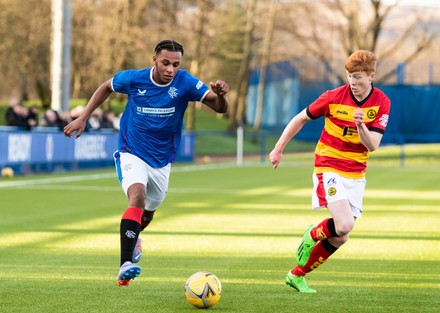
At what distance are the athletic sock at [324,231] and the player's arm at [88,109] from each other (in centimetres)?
219

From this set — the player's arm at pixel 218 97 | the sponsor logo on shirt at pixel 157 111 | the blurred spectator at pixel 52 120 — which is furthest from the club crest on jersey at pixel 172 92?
the blurred spectator at pixel 52 120

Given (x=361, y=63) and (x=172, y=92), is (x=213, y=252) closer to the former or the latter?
(x=172, y=92)

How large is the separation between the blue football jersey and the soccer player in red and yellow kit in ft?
3.27

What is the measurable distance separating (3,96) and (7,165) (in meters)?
68.4

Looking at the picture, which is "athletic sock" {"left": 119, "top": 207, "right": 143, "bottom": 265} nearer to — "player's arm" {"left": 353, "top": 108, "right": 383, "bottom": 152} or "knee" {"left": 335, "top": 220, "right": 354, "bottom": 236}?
"knee" {"left": 335, "top": 220, "right": 354, "bottom": 236}

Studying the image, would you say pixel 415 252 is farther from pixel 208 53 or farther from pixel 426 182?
pixel 208 53

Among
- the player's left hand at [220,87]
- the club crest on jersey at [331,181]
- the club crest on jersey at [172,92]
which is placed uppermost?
the player's left hand at [220,87]

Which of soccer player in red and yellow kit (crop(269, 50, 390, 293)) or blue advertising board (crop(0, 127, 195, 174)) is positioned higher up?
soccer player in red and yellow kit (crop(269, 50, 390, 293))

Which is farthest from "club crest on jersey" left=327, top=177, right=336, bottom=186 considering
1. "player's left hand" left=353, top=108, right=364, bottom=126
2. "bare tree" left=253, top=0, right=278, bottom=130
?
"bare tree" left=253, top=0, right=278, bottom=130

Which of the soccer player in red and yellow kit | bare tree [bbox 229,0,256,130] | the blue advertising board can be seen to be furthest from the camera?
bare tree [bbox 229,0,256,130]

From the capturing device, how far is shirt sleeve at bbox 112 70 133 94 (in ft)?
29.4

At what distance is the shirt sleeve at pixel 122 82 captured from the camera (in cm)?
897

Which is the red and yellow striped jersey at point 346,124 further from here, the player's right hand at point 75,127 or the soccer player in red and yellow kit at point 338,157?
the player's right hand at point 75,127

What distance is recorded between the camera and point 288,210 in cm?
1756
